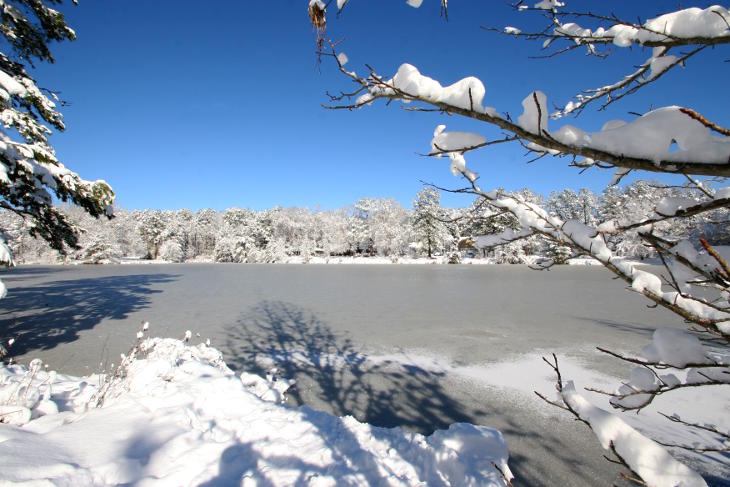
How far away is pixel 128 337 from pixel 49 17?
6.50 m

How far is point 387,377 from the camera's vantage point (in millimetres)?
5547

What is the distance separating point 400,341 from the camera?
25.0ft

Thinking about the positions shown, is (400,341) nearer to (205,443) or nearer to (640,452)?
(205,443)

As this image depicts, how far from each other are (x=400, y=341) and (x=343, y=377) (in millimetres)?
2426

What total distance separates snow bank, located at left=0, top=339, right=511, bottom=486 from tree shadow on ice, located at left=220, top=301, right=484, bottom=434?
72cm

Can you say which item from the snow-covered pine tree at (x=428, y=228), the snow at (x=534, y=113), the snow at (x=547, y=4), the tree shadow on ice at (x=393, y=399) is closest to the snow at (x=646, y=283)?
the snow at (x=534, y=113)

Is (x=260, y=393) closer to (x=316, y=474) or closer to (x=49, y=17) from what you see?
(x=316, y=474)

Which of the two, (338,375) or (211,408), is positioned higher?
(211,408)

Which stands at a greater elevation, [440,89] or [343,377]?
[440,89]

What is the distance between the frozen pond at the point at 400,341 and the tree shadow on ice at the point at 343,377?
0.03 metres

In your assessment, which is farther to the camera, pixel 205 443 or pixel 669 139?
pixel 205 443

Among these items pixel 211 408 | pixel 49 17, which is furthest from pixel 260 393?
pixel 49 17

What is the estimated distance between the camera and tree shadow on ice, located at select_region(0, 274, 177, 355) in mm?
7406

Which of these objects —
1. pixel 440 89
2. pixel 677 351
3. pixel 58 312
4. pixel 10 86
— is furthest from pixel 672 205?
pixel 58 312
